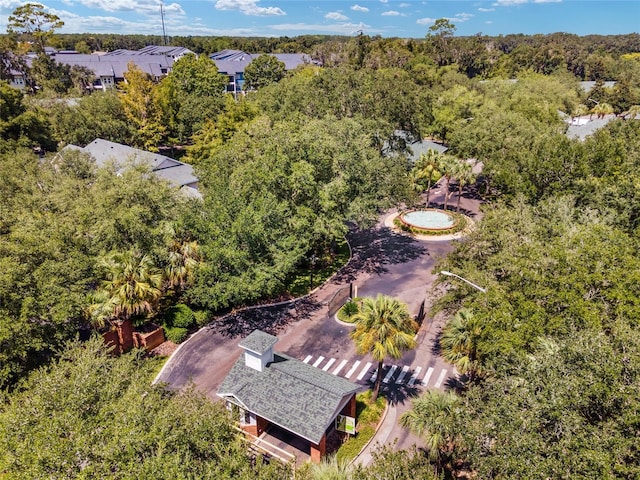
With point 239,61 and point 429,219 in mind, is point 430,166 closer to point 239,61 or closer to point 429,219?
point 429,219

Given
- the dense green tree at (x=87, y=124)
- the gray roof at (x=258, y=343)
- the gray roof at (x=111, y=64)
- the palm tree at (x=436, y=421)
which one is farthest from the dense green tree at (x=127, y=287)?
the gray roof at (x=111, y=64)

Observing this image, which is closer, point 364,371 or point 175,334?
point 364,371

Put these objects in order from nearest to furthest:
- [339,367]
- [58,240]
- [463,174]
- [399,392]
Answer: [399,392], [58,240], [339,367], [463,174]

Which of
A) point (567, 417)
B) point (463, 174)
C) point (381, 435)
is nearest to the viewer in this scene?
point (567, 417)

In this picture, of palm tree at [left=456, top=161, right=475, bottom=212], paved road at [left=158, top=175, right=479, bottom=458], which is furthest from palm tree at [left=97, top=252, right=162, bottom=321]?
palm tree at [left=456, top=161, right=475, bottom=212]

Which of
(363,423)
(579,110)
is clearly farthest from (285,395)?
(579,110)

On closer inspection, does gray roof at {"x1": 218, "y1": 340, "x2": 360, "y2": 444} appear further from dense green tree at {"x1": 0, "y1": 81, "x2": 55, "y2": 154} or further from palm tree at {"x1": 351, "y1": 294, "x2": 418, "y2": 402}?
dense green tree at {"x1": 0, "y1": 81, "x2": 55, "y2": 154}

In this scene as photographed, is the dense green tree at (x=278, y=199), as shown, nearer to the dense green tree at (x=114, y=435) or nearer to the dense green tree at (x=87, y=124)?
the dense green tree at (x=114, y=435)

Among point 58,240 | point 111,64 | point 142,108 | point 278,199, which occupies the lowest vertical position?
point 58,240
